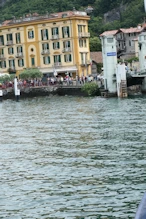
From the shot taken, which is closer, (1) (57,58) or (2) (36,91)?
(2) (36,91)

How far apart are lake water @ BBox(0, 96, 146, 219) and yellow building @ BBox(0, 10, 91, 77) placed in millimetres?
60628

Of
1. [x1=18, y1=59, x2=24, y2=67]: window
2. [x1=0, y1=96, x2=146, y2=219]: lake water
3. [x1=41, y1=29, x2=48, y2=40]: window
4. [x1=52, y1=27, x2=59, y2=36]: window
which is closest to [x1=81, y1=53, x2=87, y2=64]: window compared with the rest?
[x1=52, y1=27, x2=59, y2=36]: window

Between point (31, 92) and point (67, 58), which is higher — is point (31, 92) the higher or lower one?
the lower one

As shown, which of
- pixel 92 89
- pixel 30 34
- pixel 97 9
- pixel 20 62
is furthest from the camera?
pixel 97 9

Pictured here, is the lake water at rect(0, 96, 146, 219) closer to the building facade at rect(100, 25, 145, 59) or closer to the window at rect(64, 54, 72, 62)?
the window at rect(64, 54, 72, 62)

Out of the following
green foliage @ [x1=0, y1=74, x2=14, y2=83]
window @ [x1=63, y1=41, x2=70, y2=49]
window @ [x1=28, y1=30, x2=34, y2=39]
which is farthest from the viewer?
window @ [x1=28, y1=30, x2=34, y2=39]

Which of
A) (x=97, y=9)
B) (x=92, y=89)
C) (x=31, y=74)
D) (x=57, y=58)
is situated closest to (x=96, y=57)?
(x=57, y=58)

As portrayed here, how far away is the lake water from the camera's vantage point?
20.6m

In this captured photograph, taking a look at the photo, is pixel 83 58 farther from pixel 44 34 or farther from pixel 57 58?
pixel 44 34

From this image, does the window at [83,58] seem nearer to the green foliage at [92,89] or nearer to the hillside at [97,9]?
the green foliage at [92,89]

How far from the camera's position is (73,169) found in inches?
1039

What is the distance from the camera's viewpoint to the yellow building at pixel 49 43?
10588cm

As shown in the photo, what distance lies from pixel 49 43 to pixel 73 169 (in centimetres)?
8217

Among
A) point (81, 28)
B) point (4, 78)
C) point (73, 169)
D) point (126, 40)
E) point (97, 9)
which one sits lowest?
point (73, 169)
